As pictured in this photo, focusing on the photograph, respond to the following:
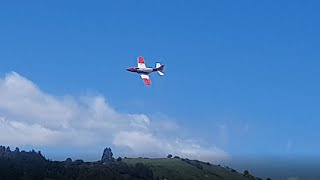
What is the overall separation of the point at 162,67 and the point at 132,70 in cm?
873

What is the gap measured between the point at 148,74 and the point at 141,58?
20.6 feet

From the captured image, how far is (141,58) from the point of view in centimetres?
15325

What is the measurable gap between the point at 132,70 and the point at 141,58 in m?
5.53

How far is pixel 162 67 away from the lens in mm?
153375

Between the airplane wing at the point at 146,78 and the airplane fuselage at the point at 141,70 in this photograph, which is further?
the airplane fuselage at the point at 141,70

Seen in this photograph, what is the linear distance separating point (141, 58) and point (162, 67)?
6004 mm

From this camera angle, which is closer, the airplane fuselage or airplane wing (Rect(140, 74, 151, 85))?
airplane wing (Rect(140, 74, 151, 85))

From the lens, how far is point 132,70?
14938 cm

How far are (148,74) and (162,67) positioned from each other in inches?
232
